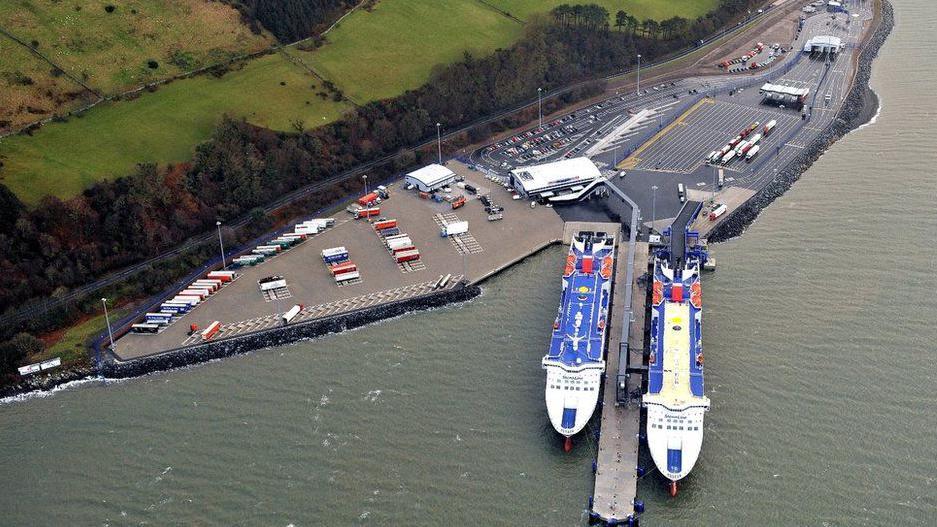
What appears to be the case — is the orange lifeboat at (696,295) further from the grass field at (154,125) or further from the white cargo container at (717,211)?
the grass field at (154,125)

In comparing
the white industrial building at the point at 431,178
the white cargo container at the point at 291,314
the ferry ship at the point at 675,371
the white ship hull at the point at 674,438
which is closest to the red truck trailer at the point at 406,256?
the white cargo container at the point at 291,314

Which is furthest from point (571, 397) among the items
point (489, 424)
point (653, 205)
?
point (653, 205)

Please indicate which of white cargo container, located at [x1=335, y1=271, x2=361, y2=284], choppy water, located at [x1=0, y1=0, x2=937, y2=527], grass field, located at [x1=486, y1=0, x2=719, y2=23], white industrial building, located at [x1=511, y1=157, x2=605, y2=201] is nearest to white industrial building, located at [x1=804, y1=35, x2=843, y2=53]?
grass field, located at [x1=486, y1=0, x2=719, y2=23]

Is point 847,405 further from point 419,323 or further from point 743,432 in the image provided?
point 419,323

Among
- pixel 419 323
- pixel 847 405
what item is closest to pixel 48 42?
pixel 419 323

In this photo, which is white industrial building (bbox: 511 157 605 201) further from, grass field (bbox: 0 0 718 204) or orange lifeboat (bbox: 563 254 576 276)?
grass field (bbox: 0 0 718 204)

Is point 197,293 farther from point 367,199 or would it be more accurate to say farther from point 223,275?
point 367,199
